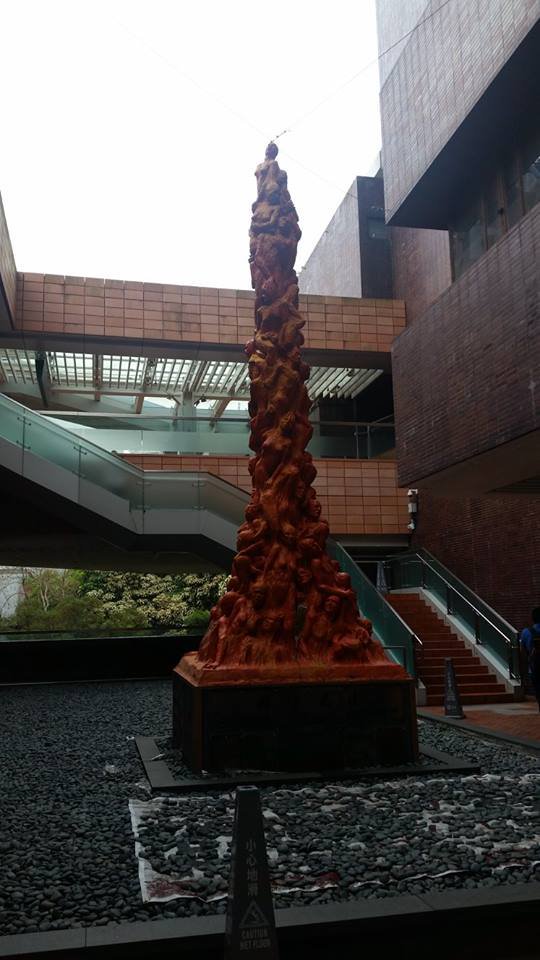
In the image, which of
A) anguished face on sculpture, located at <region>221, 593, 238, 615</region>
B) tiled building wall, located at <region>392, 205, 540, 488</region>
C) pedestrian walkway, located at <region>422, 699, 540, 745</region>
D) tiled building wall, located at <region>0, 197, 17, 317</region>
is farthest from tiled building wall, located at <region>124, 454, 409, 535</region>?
anguished face on sculpture, located at <region>221, 593, 238, 615</region>

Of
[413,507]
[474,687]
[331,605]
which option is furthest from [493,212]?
[413,507]

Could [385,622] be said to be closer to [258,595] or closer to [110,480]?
[110,480]

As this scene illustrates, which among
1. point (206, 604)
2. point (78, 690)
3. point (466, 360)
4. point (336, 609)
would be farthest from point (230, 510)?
point (206, 604)

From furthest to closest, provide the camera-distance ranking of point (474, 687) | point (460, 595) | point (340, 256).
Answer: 1. point (340, 256)
2. point (460, 595)
3. point (474, 687)

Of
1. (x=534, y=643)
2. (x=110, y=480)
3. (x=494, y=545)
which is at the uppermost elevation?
(x=110, y=480)

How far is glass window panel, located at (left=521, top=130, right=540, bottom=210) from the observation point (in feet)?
32.4

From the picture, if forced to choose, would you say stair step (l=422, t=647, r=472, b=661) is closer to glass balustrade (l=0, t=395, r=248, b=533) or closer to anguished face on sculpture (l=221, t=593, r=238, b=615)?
glass balustrade (l=0, t=395, r=248, b=533)

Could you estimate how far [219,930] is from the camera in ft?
10.1

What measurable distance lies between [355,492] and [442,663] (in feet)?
19.1

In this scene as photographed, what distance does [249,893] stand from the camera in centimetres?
269

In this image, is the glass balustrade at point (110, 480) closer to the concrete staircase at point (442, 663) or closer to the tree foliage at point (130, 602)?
A: the concrete staircase at point (442, 663)

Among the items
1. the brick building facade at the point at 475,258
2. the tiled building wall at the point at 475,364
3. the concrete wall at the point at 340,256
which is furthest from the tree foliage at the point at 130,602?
the tiled building wall at the point at 475,364

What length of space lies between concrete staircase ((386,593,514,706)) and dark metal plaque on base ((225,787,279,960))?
33.2 ft

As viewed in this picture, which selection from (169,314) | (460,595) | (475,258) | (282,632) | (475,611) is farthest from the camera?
(169,314)
